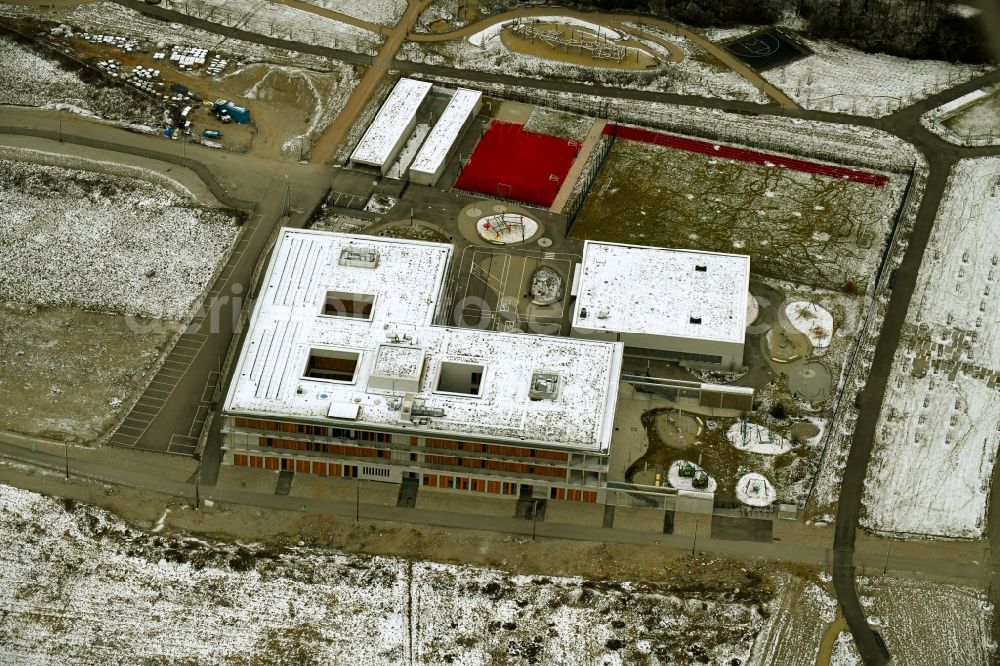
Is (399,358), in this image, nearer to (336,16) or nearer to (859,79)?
(336,16)

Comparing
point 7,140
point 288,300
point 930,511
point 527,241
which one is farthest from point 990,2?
point 7,140

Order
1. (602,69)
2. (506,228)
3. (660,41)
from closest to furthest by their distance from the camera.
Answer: (506,228), (602,69), (660,41)

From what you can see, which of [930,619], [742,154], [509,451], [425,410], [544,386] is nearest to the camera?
[930,619]

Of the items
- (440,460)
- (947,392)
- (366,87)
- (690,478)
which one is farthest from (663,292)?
(366,87)

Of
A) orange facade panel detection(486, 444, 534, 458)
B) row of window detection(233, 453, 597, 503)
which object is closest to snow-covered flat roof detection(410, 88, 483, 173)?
row of window detection(233, 453, 597, 503)

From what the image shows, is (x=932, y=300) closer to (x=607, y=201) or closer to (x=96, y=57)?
(x=607, y=201)

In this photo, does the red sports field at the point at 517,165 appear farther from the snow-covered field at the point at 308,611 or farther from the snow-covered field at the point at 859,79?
the snow-covered field at the point at 308,611

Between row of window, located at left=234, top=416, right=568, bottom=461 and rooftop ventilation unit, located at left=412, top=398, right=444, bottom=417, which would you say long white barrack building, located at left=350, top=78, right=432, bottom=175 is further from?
row of window, located at left=234, top=416, right=568, bottom=461
